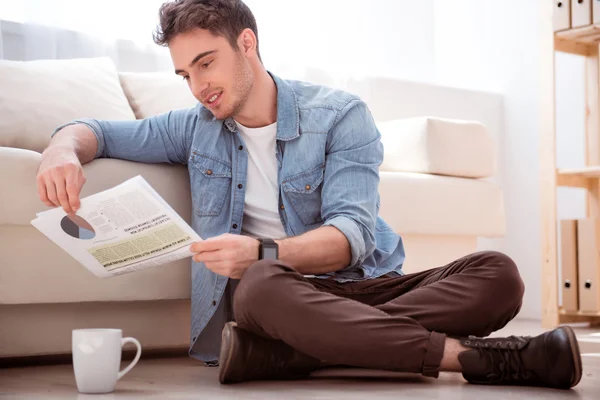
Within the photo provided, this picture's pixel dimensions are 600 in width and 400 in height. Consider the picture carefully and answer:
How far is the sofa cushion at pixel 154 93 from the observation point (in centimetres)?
239

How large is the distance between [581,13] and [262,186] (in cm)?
160

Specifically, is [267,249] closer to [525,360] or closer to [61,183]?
[61,183]

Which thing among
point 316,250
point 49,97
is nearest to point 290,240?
point 316,250

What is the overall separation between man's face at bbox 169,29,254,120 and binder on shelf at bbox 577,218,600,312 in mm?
1618

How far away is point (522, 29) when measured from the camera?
11.4ft

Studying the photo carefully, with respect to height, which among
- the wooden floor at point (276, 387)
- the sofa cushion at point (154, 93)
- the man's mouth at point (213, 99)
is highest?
the sofa cushion at point (154, 93)

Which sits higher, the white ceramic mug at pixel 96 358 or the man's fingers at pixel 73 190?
the man's fingers at pixel 73 190

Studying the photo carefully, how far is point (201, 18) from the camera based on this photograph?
5.30ft

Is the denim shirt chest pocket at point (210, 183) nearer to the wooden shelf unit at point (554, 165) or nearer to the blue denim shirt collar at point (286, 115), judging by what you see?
the blue denim shirt collar at point (286, 115)

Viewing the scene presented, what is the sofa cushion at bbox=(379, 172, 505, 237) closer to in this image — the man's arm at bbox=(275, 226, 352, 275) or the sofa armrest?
the man's arm at bbox=(275, 226, 352, 275)

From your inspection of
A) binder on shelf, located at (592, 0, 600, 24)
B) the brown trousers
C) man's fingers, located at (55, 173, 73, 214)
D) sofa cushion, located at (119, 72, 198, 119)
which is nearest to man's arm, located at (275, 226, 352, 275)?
the brown trousers

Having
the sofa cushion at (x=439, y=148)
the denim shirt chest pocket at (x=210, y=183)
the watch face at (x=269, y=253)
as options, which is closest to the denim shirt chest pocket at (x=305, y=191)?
the denim shirt chest pocket at (x=210, y=183)

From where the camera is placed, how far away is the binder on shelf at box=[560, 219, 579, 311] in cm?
282

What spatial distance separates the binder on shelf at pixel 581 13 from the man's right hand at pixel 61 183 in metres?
1.93
